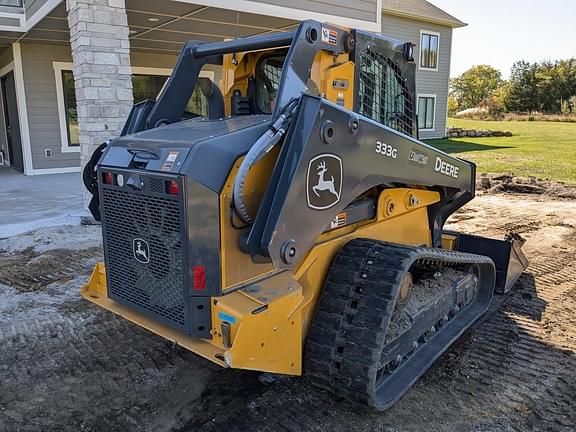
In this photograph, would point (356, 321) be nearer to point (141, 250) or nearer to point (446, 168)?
point (141, 250)

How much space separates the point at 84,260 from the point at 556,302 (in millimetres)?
4906

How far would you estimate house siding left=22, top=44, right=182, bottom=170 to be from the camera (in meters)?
12.4

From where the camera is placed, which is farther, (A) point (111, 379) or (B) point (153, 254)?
(A) point (111, 379)

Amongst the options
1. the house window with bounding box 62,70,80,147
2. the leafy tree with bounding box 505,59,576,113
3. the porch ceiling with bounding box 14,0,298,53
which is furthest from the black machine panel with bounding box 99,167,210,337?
the leafy tree with bounding box 505,59,576,113

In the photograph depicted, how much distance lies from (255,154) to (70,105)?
12.3m

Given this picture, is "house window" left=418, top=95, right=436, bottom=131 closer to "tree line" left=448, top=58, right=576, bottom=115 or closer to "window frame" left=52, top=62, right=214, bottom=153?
"window frame" left=52, top=62, right=214, bottom=153

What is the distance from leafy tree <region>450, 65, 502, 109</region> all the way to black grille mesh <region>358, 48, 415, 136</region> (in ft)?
183

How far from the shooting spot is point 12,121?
1389 centimetres

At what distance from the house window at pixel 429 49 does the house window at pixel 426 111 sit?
1.28 m

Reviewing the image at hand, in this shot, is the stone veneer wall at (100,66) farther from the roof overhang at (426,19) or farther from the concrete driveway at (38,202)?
the roof overhang at (426,19)

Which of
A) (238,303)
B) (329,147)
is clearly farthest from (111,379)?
(329,147)

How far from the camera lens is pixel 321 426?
2838 mm

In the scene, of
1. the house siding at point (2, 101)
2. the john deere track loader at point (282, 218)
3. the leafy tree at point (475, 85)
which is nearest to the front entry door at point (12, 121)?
the house siding at point (2, 101)

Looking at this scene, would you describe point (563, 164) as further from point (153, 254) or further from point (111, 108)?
point (153, 254)
